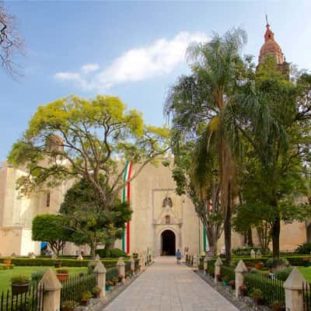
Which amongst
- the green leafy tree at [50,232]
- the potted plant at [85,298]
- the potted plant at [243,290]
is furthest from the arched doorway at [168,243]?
the potted plant at [85,298]

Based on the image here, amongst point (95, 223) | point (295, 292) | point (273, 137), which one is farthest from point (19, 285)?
point (95, 223)

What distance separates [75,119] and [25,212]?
20933 millimetres

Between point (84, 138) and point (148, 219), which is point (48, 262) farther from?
point (148, 219)

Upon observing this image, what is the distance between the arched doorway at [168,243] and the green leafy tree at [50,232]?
13.5 meters

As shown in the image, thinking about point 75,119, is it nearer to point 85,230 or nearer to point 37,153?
point 37,153

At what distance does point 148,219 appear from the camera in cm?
3988

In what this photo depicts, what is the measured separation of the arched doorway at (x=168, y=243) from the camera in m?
42.2

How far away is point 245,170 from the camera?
15.0 meters

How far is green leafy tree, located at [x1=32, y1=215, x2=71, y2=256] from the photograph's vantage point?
30150 millimetres

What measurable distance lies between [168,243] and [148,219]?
5.70 m

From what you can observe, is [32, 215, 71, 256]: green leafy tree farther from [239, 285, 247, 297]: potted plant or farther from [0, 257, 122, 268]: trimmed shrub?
[239, 285, 247, 297]: potted plant

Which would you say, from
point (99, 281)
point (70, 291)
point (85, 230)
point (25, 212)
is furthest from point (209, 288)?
point (25, 212)

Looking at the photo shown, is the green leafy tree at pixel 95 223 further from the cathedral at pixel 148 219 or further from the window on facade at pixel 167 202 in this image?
the window on facade at pixel 167 202

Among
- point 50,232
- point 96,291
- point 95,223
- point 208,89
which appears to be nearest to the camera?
point 96,291
